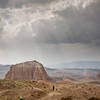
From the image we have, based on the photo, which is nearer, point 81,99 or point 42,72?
point 81,99

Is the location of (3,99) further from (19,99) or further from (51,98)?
(51,98)

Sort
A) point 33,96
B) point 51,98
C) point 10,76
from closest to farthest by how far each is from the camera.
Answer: point 51,98 → point 33,96 → point 10,76

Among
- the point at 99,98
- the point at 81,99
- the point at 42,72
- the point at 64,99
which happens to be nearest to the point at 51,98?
the point at 64,99

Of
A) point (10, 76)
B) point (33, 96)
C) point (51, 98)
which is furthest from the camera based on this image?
point (10, 76)

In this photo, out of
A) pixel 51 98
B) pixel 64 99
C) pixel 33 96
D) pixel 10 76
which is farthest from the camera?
pixel 10 76

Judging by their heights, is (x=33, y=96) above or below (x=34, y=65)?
below

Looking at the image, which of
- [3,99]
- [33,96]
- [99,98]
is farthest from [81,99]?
[3,99]

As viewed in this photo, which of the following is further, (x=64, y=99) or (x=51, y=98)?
(x=51, y=98)

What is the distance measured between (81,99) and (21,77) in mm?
173142

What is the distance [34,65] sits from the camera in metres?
199

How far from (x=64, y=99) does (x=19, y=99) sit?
10934 millimetres

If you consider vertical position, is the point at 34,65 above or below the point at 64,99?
above

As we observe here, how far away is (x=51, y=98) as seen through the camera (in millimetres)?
35531

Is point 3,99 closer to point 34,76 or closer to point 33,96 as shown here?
point 33,96
